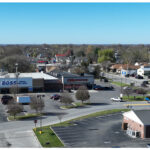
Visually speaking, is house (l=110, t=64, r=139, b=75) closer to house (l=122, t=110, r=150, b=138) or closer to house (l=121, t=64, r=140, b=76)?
house (l=121, t=64, r=140, b=76)

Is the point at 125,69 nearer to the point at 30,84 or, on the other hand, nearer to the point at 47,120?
the point at 30,84

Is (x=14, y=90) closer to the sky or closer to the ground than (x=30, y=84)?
closer to the ground

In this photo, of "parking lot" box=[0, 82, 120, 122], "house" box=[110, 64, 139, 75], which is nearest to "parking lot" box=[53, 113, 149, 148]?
"parking lot" box=[0, 82, 120, 122]

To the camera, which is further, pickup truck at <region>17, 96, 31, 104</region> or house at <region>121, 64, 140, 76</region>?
house at <region>121, 64, 140, 76</region>

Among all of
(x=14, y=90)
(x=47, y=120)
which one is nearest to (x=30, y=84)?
(x=14, y=90)

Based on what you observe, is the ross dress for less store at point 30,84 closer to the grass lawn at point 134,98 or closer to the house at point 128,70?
the grass lawn at point 134,98

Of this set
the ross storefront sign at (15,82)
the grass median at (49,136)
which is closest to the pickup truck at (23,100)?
the ross storefront sign at (15,82)
